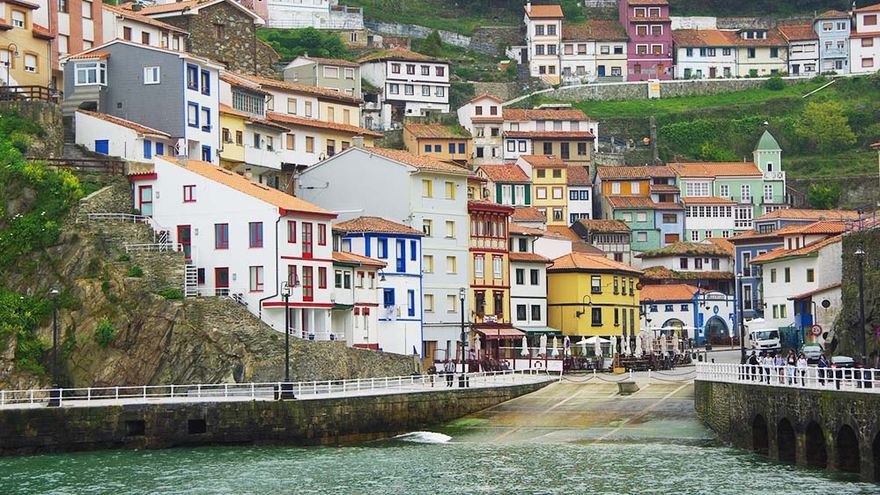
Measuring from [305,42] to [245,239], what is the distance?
278 feet

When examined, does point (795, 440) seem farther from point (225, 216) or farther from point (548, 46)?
point (548, 46)

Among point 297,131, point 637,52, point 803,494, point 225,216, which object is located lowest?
point 803,494

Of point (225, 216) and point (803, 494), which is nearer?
point (803, 494)

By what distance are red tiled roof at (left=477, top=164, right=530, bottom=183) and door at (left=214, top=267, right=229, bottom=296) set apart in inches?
2463

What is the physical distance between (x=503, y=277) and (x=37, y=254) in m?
37.0

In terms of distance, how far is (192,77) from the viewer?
105 meters

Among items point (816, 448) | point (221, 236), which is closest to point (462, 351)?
point (221, 236)

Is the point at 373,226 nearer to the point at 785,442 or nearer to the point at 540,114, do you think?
the point at 785,442

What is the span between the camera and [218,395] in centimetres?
8219

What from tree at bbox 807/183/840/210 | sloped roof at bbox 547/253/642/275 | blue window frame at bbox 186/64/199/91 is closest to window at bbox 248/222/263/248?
blue window frame at bbox 186/64/199/91

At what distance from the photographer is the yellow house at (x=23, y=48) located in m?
104

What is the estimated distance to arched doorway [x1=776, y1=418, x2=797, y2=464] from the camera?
67375 millimetres

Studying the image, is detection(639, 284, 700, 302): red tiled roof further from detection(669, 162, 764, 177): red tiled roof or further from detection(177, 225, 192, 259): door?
detection(177, 225, 192, 259): door

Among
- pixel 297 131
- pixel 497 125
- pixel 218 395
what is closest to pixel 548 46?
pixel 497 125
